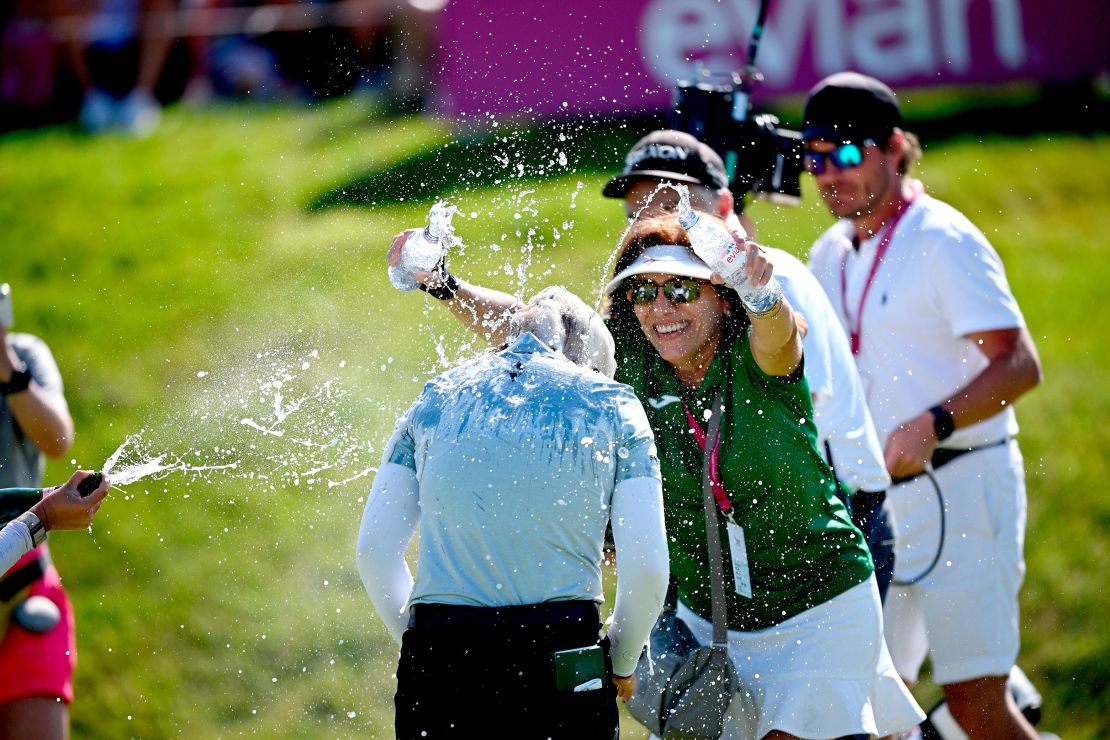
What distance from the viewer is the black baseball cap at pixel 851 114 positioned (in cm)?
536

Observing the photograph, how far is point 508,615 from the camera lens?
132 inches

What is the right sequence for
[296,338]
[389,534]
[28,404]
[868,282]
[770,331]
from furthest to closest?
1. [296,338]
2. [868,282]
3. [28,404]
4. [770,331]
5. [389,534]

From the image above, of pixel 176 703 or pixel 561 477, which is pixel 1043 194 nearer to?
pixel 176 703

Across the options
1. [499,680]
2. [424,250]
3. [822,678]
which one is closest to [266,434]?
[424,250]

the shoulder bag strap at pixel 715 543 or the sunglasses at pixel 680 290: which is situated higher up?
the sunglasses at pixel 680 290

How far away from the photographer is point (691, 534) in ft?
13.5

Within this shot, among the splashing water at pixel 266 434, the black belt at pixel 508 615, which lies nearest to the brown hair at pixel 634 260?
the black belt at pixel 508 615

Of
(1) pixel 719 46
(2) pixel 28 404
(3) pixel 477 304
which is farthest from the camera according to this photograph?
(1) pixel 719 46

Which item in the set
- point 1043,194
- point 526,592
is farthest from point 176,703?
point 1043,194

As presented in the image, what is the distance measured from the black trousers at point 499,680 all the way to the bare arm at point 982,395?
2.00m

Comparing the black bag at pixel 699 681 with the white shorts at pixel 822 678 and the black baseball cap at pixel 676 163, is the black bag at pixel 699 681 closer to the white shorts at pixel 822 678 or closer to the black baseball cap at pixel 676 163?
the white shorts at pixel 822 678

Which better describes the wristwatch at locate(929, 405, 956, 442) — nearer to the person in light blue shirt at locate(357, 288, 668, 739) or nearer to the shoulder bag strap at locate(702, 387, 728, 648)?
the shoulder bag strap at locate(702, 387, 728, 648)

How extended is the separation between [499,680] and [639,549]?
1.42 ft

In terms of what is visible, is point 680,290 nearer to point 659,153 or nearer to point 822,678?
point 822,678
